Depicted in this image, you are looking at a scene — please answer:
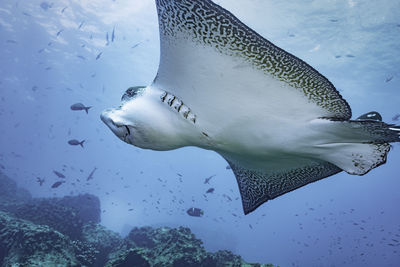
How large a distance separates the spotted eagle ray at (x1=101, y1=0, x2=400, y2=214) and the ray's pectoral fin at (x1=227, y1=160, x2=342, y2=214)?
0.71 ft

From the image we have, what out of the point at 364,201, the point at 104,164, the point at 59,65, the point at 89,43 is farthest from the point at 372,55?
the point at 364,201

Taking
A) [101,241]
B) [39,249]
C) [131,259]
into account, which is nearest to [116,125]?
[131,259]

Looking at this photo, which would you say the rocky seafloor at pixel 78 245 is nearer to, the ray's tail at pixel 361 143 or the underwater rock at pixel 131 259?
the underwater rock at pixel 131 259

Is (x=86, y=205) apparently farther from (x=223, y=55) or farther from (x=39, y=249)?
(x=223, y=55)

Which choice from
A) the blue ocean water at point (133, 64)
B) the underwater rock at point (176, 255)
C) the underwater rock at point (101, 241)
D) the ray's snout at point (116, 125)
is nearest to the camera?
the ray's snout at point (116, 125)

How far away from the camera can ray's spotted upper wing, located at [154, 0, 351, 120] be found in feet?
5.21

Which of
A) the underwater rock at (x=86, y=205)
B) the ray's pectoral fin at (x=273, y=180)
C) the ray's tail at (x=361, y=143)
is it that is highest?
the ray's tail at (x=361, y=143)

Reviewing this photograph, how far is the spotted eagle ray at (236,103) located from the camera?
164 cm

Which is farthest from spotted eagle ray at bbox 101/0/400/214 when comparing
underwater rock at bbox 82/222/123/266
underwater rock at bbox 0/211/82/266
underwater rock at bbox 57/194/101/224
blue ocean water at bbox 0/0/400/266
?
underwater rock at bbox 57/194/101/224

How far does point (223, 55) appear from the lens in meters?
1.69

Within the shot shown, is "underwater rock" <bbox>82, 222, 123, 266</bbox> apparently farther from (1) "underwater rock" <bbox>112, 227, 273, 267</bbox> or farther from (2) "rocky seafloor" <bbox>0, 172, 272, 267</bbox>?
(1) "underwater rock" <bbox>112, 227, 273, 267</bbox>

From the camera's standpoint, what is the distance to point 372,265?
168ft

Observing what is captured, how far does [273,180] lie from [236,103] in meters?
1.41

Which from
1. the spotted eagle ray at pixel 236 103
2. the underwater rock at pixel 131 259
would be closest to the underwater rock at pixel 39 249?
the underwater rock at pixel 131 259
